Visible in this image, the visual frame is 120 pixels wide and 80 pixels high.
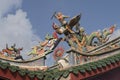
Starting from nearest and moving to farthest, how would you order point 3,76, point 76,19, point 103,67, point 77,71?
point 3,76 < point 77,71 < point 103,67 < point 76,19

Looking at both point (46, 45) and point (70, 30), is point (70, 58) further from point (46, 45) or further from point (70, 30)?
point (46, 45)

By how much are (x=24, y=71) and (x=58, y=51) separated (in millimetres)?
4446

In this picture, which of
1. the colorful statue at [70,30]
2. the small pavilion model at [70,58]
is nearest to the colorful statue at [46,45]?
the small pavilion model at [70,58]

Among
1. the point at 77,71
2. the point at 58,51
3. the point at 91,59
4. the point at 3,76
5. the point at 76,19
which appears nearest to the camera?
the point at 3,76

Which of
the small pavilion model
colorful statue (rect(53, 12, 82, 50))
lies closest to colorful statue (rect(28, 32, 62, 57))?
the small pavilion model

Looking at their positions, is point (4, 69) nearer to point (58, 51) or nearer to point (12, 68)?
point (12, 68)

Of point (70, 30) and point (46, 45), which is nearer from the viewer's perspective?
point (70, 30)

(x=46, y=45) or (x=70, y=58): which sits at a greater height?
(x=46, y=45)

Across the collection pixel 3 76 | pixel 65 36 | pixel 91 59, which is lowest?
pixel 3 76

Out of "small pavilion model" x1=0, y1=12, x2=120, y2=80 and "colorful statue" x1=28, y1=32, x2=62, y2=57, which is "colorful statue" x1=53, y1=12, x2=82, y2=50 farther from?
"colorful statue" x1=28, y1=32, x2=62, y2=57

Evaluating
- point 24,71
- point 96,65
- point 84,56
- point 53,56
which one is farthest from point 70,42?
point 53,56

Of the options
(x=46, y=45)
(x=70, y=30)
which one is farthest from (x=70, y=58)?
(x=46, y=45)

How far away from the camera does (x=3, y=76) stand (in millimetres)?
7734

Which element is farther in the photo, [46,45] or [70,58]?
[46,45]
